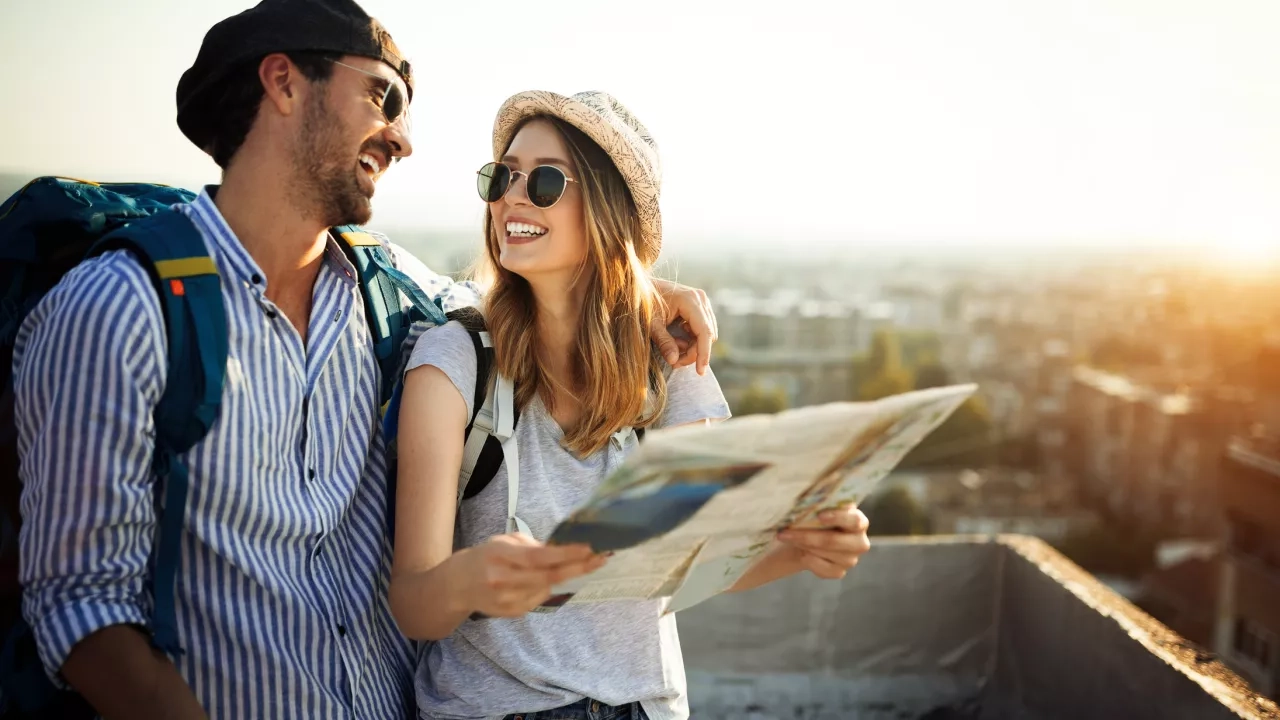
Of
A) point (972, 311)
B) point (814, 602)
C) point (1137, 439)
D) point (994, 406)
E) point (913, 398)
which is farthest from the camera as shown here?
point (972, 311)

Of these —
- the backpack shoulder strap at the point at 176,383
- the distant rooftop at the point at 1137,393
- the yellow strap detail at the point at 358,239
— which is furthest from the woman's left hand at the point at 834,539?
the distant rooftop at the point at 1137,393

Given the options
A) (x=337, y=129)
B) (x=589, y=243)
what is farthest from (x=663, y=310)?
(x=337, y=129)

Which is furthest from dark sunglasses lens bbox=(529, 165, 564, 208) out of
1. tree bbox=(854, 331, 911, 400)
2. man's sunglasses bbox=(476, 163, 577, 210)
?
tree bbox=(854, 331, 911, 400)

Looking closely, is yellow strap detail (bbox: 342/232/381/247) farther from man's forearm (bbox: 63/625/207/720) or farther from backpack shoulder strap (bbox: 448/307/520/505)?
man's forearm (bbox: 63/625/207/720)

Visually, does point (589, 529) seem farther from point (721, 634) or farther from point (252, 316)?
point (721, 634)

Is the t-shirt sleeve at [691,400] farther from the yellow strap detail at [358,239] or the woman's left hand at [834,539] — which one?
the yellow strap detail at [358,239]

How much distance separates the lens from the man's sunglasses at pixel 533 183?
2.24m

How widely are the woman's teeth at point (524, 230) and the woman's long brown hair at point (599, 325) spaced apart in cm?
13

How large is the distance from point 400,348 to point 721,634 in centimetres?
213

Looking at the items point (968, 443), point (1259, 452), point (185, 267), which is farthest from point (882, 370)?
point (185, 267)

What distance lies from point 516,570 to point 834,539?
2.36 feet

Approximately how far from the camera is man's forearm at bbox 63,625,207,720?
1.74 metres

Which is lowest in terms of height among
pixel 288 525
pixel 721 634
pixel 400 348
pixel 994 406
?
pixel 994 406

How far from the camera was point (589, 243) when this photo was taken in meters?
2.36
